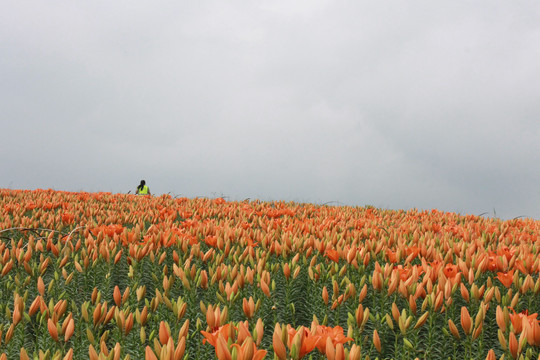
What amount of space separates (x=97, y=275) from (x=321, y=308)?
1820 mm

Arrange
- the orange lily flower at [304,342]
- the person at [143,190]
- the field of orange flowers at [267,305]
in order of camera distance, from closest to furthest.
→ the orange lily flower at [304,342] < the field of orange flowers at [267,305] < the person at [143,190]

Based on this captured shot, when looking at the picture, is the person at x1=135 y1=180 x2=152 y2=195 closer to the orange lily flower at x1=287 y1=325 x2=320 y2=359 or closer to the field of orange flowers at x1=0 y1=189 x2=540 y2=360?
the field of orange flowers at x1=0 y1=189 x2=540 y2=360

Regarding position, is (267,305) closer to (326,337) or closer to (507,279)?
(326,337)

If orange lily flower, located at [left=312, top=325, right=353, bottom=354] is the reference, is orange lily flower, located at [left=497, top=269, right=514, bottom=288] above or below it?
above

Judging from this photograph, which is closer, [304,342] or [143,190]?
[304,342]

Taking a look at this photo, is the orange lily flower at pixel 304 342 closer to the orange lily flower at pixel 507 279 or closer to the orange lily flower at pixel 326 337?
the orange lily flower at pixel 326 337

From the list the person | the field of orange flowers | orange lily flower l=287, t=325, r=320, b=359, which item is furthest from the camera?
the person

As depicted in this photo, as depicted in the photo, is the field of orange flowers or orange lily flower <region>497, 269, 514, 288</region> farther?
orange lily flower <region>497, 269, 514, 288</region>

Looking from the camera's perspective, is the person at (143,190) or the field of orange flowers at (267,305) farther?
the person at (143,190)

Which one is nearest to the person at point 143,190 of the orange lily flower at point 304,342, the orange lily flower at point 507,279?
the orange lily flower at point 507,279

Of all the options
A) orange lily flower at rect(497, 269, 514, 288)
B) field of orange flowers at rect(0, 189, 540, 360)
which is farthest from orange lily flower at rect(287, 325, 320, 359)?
orange lily flower at rect(497, 269, 514, 288)

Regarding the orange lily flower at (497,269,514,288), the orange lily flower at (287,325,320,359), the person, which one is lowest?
the orange lily flower at (287,325,320,359)

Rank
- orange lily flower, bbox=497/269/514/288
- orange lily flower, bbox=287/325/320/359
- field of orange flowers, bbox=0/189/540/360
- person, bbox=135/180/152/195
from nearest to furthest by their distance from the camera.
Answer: orange lily flower, bbox=287/325/320/359 → field of orange flowers, bbox=0/189/540/360 → orange lily flower, bbox=497/269/514/288 → person, bbox=135/180/152/195

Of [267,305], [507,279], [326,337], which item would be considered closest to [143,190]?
[267,305]
